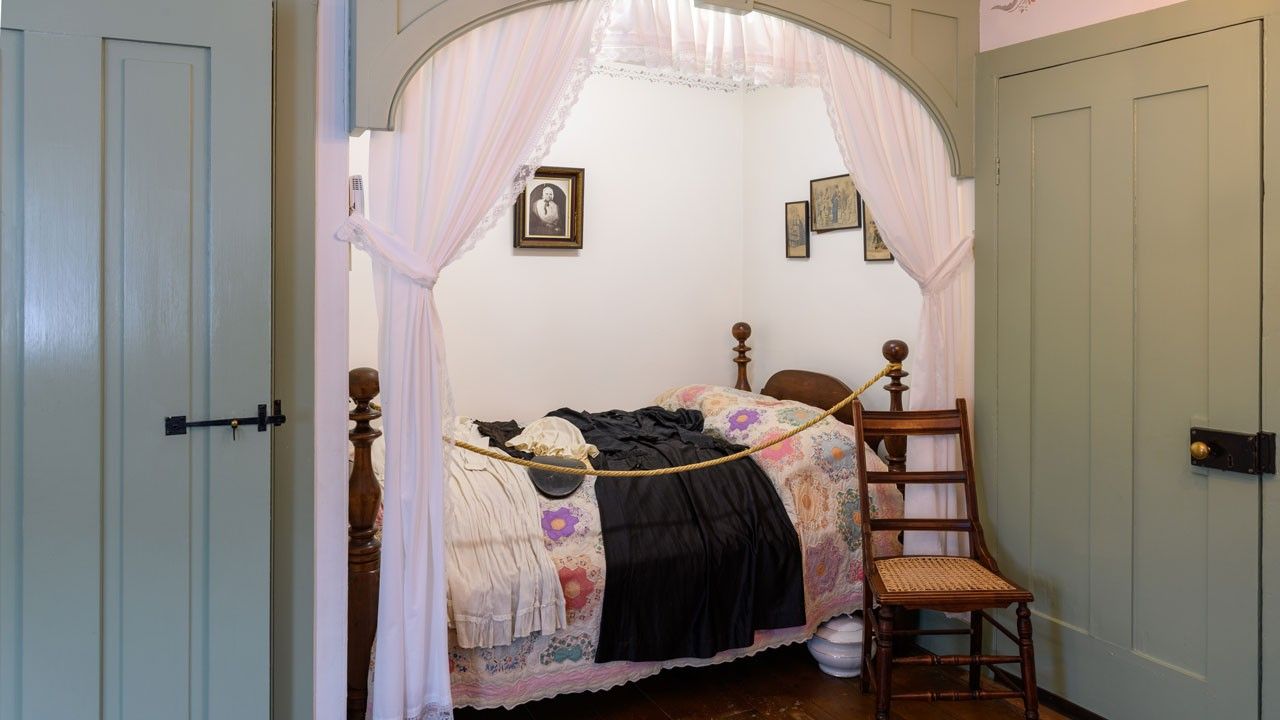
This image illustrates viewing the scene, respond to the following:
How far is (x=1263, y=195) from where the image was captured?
7.47 ft

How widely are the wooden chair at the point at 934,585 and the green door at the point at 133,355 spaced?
1.83 metres

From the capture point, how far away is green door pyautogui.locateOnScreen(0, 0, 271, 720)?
6.20 feet

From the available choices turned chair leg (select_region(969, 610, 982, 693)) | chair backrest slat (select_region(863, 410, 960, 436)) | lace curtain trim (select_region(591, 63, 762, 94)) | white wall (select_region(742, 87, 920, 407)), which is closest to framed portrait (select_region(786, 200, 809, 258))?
white wall (select_region(742, 87, 920, 407))

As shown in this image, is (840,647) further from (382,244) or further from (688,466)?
(382,244)

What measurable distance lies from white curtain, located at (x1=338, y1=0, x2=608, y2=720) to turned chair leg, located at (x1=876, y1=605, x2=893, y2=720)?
4.33ft

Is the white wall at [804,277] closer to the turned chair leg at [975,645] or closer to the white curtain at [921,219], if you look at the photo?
the white curtain at [921,219]

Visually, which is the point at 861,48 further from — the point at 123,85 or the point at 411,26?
the point at 123,85

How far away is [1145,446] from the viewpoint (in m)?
2.57

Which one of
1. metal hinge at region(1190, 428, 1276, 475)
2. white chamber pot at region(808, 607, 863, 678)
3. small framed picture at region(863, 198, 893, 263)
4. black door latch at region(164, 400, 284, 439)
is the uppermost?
small framed picture at region(863, 198, 893, 263)

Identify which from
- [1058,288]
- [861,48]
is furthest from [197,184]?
[1058,288]

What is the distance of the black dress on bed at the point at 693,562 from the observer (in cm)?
273

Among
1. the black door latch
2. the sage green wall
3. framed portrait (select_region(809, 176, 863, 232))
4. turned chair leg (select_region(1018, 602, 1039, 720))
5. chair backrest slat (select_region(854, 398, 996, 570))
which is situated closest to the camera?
the black door latch

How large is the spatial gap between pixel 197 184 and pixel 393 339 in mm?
621

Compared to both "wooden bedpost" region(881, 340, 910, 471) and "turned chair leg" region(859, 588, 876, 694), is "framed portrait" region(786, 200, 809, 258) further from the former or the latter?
"turned chair leg" region(859, 588, 876, 694)
